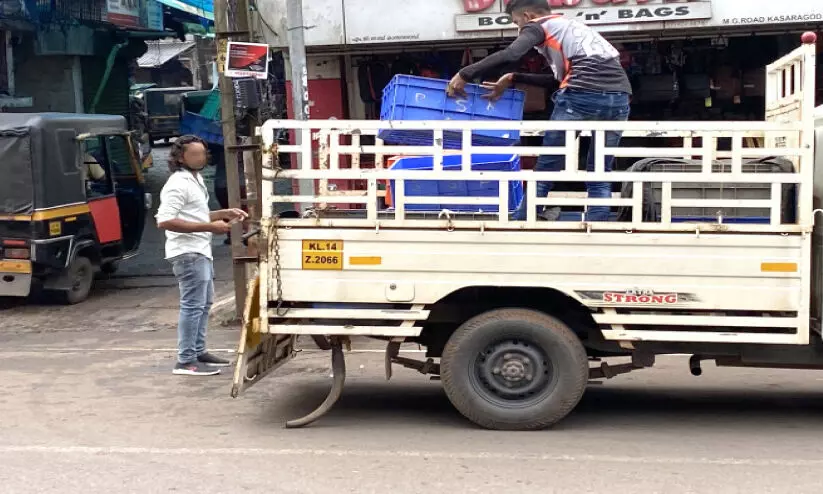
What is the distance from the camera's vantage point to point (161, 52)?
29047 millimetres

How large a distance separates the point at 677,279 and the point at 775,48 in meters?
6.82

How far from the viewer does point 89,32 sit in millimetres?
17109

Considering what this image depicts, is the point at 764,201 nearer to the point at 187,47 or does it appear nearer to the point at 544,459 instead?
the point at 544,459

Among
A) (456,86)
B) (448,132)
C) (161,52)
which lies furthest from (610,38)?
(161,52)

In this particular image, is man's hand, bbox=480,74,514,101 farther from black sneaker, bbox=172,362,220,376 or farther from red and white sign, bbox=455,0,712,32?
red and white sign, bbox=455,0,712,32

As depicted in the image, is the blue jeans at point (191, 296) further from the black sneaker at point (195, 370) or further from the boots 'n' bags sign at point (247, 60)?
the boots 'n' bags sign at point (247, 60)

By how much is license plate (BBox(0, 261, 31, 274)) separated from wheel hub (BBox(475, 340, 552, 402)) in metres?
6.23

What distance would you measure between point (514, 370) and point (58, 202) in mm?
6624

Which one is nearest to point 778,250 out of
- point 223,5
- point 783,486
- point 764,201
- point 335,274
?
point 764,201

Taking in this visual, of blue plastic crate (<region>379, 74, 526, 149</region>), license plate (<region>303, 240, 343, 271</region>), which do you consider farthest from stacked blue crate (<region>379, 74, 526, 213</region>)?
license plate (<region>303, 240, 343, 271</region>)

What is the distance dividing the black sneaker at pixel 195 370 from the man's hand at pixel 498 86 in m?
2.87

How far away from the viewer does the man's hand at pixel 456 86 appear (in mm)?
5746

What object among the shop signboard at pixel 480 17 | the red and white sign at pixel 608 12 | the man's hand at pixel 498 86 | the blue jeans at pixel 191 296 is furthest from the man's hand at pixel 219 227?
the red and white sign at pixel 608 12

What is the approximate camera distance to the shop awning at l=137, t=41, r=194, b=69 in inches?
1122
